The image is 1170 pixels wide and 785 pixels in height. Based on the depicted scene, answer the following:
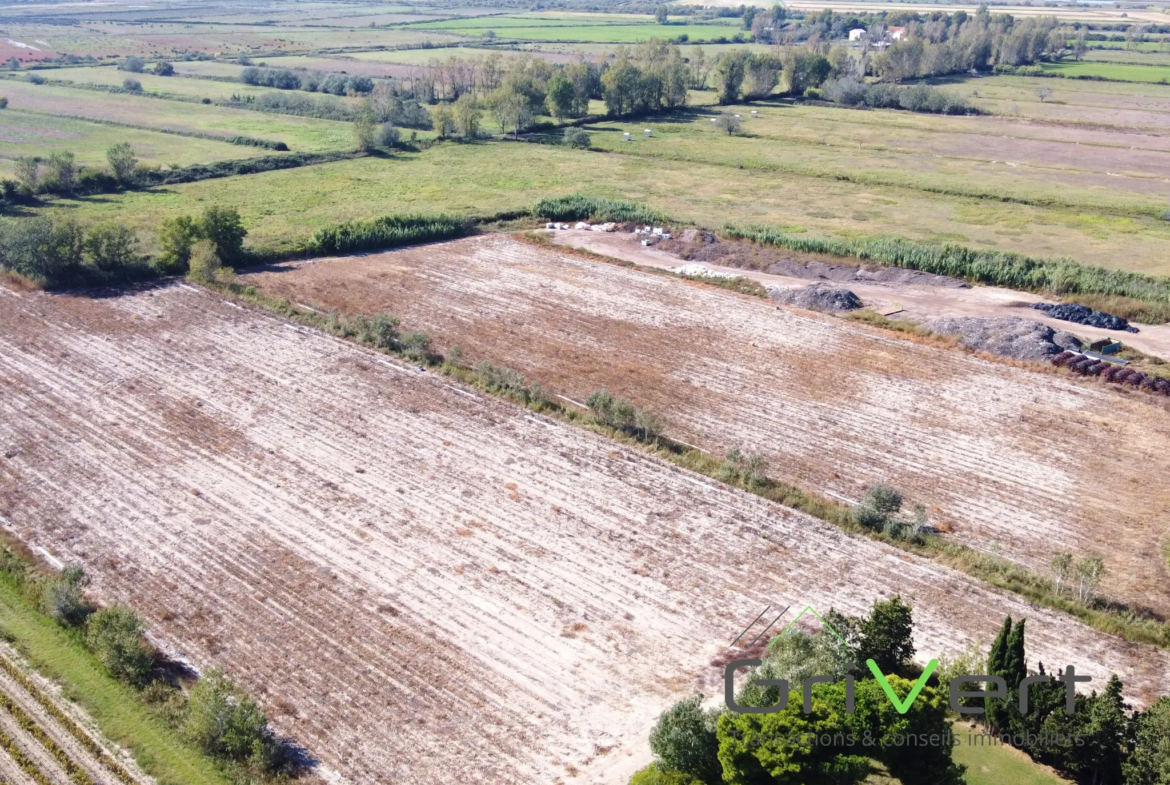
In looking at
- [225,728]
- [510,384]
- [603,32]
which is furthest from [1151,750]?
[603,32]

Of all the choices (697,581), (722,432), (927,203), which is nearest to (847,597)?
(697,581)

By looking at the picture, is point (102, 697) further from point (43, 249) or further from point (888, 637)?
point (43, 249)

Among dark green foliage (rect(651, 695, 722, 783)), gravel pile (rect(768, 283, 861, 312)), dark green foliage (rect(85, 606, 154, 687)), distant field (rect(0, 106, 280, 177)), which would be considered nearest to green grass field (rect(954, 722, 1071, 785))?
dark green foliage (rect(651, 695, 722, 783))

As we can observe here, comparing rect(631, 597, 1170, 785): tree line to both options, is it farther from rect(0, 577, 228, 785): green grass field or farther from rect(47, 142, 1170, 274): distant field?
rect(47, 142, 1170, 274): distant field

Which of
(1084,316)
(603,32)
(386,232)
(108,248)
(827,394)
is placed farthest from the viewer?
(603,32)

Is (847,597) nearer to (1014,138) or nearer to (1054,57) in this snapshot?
(1014,138)
